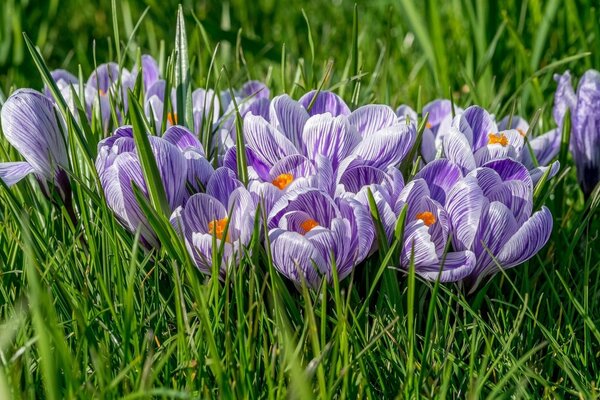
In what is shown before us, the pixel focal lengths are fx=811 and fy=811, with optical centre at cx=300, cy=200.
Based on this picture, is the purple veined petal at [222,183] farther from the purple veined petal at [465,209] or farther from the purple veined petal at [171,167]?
the purple veined petal at [465,209]

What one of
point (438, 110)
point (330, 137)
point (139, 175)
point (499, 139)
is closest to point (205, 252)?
point (139, 175)

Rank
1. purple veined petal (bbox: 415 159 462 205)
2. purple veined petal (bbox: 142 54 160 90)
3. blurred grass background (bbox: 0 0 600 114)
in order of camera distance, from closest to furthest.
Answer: purple veined petal (bbox: 415 159 462 205), purple veined petal (bbox: 142 54 160 90), blurred grass background (bbox: 0 0 600 114)

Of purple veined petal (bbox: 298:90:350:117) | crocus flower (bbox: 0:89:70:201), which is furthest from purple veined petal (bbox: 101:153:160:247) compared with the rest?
purple veined petal (bbox: 298:90:350:117)

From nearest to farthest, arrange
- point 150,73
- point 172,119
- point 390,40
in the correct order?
point 172,119, point 150,73, point 390,40

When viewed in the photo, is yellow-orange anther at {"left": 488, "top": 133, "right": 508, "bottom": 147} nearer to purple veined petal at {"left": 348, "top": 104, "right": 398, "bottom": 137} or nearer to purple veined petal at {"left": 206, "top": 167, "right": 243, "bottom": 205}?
purple veined petal at {"left": 348, "top": 104, "right": 398, "bottom": 137}

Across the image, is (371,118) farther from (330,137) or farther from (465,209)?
(465,209)

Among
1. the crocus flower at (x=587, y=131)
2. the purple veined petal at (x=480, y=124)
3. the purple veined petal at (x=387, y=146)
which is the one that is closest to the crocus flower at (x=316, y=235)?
the purple veined petal at (x=387, y=146)

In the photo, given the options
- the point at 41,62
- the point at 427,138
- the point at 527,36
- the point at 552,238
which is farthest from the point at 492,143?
the point at 527,36
